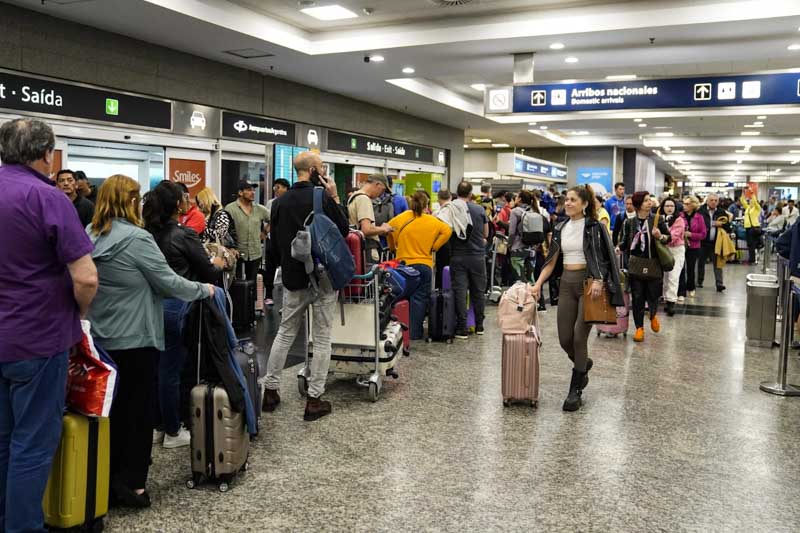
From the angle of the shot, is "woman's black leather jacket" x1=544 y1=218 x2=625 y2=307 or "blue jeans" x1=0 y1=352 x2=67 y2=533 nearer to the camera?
"blue jeans" x1=0 y1=352 x2=67 y2=533

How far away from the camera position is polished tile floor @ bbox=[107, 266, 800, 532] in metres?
3.40

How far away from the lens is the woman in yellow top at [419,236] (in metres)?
7.39

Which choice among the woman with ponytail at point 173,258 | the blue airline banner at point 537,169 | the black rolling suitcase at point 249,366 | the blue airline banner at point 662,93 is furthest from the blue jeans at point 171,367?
the blue airline banner at point 537,169

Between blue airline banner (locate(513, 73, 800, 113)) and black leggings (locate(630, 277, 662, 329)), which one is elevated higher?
blue airline banner (locate(513, 73, 800, 113))

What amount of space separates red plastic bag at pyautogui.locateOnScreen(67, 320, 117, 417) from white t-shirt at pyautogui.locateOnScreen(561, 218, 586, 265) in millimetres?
3408

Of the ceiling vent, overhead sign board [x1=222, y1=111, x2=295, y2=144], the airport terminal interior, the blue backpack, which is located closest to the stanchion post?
the airport terminal interior

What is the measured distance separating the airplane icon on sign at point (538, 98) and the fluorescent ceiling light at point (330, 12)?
2737 mm

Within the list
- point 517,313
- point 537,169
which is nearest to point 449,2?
point 517,313

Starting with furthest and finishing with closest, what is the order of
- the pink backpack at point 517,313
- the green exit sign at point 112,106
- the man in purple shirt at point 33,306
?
the green exit sign at point 112,106
the pink backpack at point 517,313
the man in purple shirt at point 33,306

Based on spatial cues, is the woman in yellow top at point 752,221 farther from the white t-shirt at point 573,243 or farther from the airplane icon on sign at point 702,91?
the white t-shirt at point 573,243

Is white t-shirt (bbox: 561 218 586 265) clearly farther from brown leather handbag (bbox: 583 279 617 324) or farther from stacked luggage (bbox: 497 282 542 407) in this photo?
stacked luggage (bbox: 497 282 542 407)

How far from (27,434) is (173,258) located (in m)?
1.36

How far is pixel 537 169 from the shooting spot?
21.8 metres

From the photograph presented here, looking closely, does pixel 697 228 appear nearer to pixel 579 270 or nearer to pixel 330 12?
pixel 330 12
